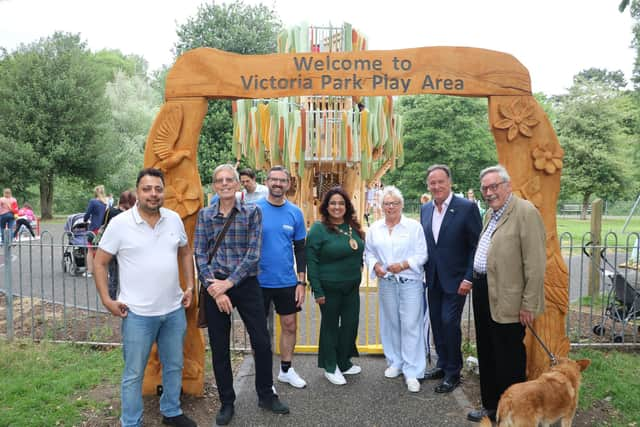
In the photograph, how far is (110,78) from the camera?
4566 centimetres

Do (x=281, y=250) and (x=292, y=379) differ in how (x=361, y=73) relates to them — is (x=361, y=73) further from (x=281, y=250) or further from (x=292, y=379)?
(x=292, y=379)

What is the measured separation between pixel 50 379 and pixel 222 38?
71.2 ft

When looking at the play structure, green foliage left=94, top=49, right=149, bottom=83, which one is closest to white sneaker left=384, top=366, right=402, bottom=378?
the play structure

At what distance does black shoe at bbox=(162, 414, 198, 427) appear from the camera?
3688mm

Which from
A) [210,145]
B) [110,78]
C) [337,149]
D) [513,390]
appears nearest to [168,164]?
[513,390]

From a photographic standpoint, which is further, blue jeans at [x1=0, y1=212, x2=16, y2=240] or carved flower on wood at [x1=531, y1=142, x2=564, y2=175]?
blue jeans at [x1=0, y1=212, x2=16, y2=240]

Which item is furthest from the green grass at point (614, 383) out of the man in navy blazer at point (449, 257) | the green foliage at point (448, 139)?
the green foliage at point (448, 139)

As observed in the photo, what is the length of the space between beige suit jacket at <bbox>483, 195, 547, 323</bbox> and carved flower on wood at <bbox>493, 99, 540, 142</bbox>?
2.70 ft

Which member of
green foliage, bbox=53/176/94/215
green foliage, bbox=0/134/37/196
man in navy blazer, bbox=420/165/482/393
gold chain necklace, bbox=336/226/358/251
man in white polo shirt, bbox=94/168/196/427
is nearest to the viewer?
man in white polo shirt, bbox=94/168/196/427

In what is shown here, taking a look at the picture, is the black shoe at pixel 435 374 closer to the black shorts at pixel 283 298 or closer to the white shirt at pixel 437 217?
the white shirt at pixel 437 217

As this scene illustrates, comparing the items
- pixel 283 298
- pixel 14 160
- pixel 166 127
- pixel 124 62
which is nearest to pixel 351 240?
pixel 283 298

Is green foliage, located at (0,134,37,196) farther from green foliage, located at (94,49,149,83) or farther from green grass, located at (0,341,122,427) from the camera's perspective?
green grass, located at (0,341,122,427)

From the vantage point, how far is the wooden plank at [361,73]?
4000mm

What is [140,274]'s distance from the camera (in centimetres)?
331
